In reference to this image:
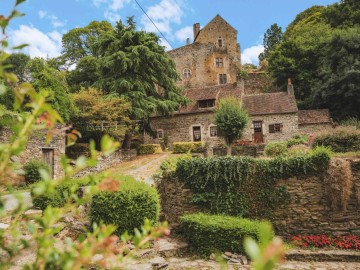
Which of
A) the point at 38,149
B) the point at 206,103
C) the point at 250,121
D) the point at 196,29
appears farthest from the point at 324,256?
the point at 196,29

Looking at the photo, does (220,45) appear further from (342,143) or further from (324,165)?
(324,165)

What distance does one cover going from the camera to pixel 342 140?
473 inches

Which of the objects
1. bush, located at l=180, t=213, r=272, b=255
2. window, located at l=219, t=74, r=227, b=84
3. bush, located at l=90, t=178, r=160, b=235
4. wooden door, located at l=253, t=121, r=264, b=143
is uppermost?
window, located at l=219, t=74, r=227, b=84

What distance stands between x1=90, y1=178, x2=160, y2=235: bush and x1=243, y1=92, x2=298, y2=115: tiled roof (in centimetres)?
1911

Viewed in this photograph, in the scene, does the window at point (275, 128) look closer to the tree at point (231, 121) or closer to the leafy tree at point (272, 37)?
the tree at point (231, 121)

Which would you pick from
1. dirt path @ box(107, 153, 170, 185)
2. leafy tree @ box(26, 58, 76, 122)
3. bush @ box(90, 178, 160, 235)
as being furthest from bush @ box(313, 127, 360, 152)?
leafy tree @ box(26, 58, 76, 122)

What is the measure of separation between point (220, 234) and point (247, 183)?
2208 mm

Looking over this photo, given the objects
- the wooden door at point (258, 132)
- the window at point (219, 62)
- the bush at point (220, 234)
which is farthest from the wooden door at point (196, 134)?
the bush at point (220, 234)

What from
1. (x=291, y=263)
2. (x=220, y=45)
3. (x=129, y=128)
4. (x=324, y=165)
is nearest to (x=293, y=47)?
(x=220, y=45)

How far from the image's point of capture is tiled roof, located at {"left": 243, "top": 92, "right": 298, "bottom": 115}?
79.9 feet

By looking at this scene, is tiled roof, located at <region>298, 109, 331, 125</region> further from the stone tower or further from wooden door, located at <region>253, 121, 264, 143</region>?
the stone tower

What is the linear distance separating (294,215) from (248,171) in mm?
1868

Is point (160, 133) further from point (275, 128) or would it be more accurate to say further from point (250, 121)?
point (275, 128)

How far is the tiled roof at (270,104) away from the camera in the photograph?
24.3 m
